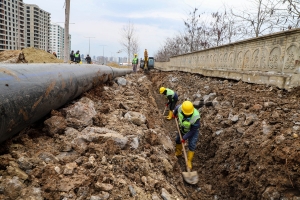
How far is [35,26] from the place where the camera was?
65062 millimetres

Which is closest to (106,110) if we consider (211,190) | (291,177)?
A: (211,190)

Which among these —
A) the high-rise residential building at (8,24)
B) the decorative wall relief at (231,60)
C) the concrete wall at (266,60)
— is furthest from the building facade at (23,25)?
the concrete wall at (266,60)

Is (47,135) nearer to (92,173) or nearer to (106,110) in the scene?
(92,173)

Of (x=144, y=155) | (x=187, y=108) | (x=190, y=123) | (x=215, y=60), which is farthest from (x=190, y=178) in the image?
(x=215, y=60)

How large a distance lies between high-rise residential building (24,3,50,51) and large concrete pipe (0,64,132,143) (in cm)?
6530

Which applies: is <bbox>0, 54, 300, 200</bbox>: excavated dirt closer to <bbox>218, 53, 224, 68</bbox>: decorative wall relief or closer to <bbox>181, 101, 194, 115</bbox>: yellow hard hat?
<bbox>181, 101, 194, 115</bbox>: yellow hard hat

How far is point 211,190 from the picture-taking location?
4.43m

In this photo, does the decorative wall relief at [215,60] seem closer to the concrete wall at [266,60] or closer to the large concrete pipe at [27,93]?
the concrete wall at [266,60]

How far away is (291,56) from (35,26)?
74.5 m

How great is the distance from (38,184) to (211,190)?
11.8 ft

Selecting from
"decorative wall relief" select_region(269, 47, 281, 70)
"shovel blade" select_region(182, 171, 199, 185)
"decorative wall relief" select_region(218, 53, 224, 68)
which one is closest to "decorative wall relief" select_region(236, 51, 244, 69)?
"decorative wall relief" select_region(218, 53, 224, 68)

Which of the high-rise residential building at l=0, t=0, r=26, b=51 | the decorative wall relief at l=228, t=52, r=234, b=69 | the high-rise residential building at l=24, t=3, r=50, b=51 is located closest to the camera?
the decorative wall relief at l=228, t=52, r=234, b=69

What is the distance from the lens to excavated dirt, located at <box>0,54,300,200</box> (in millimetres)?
2059

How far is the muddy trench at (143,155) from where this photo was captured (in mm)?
2057
